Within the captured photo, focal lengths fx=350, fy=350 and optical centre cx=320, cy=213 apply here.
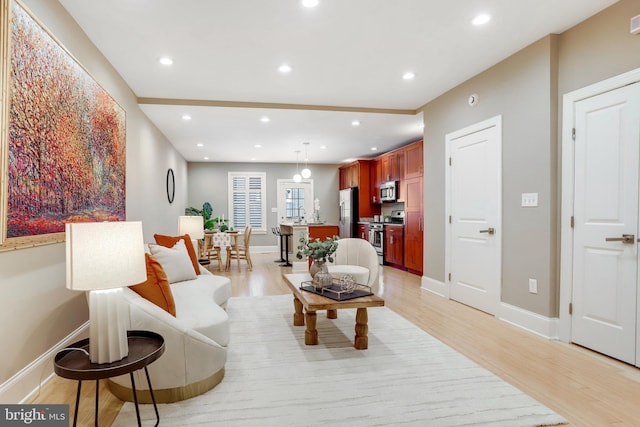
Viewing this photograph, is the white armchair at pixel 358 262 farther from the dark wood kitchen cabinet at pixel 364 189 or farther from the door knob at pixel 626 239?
the dark wood kitchen cabinet at pixel 364 189

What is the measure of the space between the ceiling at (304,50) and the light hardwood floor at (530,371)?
2688 mm

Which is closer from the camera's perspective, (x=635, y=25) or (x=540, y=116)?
(x=635, y=25)

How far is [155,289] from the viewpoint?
7.42 feet

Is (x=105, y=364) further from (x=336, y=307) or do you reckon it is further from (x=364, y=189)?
(x=364, y=189)

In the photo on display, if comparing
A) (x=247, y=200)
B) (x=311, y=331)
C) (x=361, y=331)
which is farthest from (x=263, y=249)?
(x=361, y=331)

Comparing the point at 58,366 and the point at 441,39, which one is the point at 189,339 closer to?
the point at 58,366

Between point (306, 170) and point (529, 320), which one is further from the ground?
point (306, 170)

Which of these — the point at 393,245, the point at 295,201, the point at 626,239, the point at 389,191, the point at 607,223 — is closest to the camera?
the point at 626,239

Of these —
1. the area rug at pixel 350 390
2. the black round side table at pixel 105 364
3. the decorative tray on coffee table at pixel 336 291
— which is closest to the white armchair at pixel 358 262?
the decorative tray on coffee table at pixel 336 291

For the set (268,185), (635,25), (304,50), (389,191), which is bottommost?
(389,191)

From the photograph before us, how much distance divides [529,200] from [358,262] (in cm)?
212

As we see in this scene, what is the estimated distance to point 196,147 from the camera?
7.67 m

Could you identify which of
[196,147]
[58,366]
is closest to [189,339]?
[58,366]

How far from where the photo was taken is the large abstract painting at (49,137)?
1939mm
